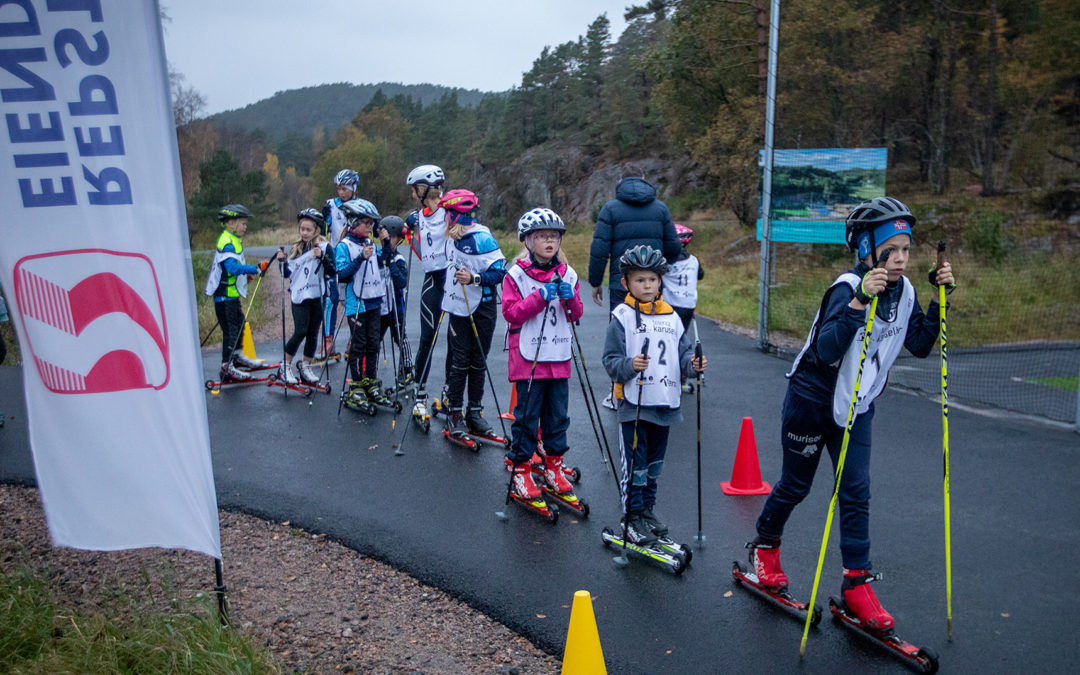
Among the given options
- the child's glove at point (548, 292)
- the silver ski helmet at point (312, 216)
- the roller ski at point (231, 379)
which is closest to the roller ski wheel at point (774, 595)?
the child's glove at point (548, 292)

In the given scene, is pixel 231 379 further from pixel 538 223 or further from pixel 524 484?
pixel 538 223

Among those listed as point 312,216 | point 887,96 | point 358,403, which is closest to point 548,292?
point 358,403

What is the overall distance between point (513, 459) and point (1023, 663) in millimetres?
3197

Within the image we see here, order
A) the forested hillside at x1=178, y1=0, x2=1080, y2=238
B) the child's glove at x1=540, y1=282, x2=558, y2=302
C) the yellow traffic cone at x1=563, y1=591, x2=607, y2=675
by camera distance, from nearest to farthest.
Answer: the yellow traffic cone at x1=563, y1=591, x2=607, y2=675
the child's glove at x1=540, y1=282, x2=558, y2=302
the forested hillside at x1=178, y1=0, x2=1080, y2=238

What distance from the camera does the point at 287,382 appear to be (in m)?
9.59

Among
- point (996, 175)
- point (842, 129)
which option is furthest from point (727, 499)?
point (996, 175)

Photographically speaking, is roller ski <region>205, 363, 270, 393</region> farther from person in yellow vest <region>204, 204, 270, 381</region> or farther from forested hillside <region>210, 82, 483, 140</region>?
forested hillside <region>210, 82, 483, 140</region>

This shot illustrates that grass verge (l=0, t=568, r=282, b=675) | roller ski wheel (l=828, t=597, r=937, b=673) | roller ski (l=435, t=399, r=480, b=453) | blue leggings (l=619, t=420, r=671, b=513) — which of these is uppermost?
blue leggings (l=619, t=420, r=671, b=513)

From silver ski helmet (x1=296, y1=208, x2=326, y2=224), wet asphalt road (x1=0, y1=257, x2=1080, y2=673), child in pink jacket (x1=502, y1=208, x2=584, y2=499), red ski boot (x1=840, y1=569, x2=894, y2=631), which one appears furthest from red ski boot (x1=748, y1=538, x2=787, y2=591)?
silver ski helmet (x1=296, y1=208, x2=326, y2=224)

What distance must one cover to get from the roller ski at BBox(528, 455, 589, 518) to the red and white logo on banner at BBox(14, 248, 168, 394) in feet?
9.97

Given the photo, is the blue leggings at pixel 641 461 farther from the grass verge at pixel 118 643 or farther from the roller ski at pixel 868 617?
the grass verge at pixel 118 643

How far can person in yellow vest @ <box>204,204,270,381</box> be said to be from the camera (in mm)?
9422

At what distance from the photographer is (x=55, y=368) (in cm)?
348

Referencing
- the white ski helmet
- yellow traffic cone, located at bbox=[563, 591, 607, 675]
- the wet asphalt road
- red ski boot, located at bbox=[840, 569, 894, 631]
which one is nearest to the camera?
yellow traffic cone, located at bbox=[563, 591, 607, 675]
